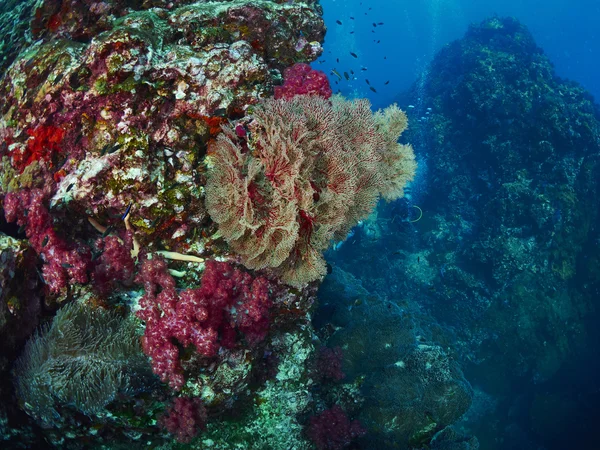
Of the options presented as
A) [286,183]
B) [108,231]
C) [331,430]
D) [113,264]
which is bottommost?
[331,430]

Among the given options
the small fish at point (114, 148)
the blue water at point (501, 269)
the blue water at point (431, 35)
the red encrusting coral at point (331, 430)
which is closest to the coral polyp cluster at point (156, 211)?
the small fish at point (114, 148)

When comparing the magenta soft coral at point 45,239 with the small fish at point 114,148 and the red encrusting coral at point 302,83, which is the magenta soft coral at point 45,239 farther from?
the red encrusting coral at point 302,83

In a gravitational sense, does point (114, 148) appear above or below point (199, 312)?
above

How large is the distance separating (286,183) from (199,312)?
180 cm

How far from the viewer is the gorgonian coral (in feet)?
13.5

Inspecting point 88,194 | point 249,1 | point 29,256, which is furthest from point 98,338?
A: point 249,1

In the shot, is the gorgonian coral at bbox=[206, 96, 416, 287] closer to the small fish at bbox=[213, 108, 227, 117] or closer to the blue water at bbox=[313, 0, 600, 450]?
the small fish at bbox=[213, 108, 227, 117]

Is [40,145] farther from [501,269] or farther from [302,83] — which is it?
[501,269]

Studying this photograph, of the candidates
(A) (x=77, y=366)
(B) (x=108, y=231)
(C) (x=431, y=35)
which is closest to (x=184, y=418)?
(A) (x=77, y=366)

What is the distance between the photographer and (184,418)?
14.0ft

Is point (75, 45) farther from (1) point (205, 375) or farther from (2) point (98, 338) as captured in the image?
(1) point (205, 375)

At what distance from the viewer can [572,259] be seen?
16219mm

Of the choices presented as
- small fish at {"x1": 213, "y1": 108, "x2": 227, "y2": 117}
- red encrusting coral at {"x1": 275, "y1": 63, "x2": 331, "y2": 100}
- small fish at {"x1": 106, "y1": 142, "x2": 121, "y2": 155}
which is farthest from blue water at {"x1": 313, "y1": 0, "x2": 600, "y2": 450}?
small fish at {"x1": 106, "y1": 142, "x2": 121, "y2": 155}

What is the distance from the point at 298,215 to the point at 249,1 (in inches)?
138
